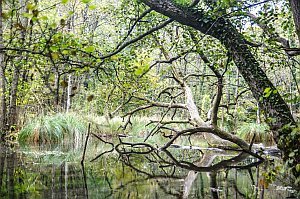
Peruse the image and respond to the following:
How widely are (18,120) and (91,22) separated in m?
11.1

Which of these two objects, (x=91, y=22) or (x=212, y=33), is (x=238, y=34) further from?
(x=91, y=22)

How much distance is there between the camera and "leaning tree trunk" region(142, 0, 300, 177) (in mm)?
3918

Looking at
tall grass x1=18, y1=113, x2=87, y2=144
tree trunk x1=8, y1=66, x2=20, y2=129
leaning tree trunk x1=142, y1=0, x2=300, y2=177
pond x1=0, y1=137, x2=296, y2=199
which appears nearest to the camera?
pond x1=0, y1=137, x2=296, y2=199

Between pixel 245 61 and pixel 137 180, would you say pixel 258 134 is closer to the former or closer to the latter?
pixel 245 61

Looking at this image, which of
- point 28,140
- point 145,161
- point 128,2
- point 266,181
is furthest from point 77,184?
point 28,140

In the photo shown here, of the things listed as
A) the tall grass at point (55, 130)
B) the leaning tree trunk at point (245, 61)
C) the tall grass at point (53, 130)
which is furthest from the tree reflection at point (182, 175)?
the tall grass at point (53, 130)

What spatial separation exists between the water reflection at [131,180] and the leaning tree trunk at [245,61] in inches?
23.5

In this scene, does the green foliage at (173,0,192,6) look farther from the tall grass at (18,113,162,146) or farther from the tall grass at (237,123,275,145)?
the tall grass at (237,123,275,145)

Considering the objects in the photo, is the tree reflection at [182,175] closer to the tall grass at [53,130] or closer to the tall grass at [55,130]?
the tall grass at [55,130]

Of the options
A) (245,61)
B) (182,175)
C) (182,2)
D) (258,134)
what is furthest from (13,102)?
(258,134)

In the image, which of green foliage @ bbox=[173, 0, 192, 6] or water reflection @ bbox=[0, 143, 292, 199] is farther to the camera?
green foliage @ bbox=[173, 0, 192, 6]

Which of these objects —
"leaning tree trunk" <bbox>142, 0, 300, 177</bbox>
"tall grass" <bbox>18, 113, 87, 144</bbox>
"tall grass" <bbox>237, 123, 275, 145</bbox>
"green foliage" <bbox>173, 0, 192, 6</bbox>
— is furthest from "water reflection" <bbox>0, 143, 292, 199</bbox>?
"tall grass" <bbox>237, 123, 275, 145</bbox>

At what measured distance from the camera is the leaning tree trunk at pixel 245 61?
3.92 m

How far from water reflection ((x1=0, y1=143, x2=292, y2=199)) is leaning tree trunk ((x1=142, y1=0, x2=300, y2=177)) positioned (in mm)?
597
